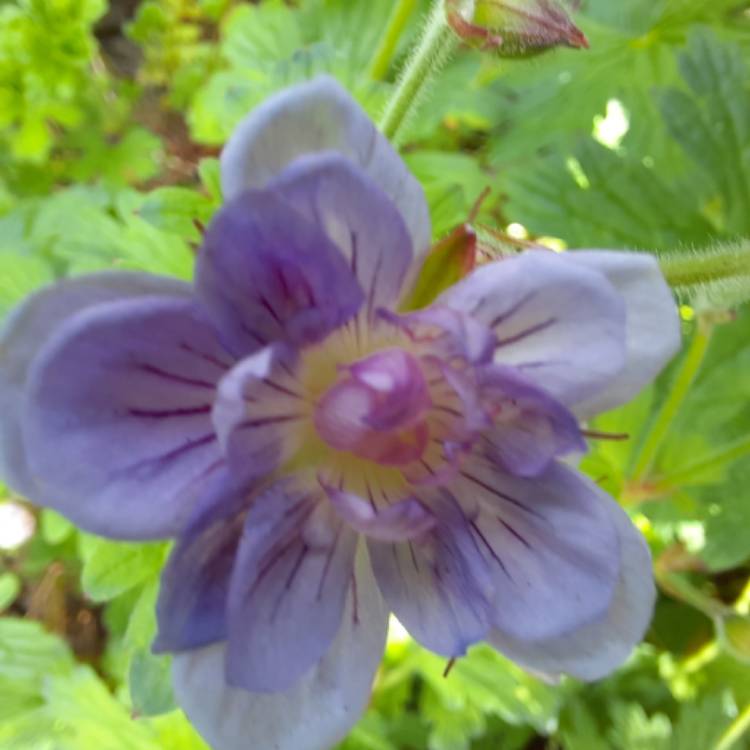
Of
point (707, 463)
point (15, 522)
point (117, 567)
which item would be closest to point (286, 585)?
point (117, 567)

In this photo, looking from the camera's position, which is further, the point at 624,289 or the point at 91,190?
the point at 91,190

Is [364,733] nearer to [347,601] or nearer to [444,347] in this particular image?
[347,601]

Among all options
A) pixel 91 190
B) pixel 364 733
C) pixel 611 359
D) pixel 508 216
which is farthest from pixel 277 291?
pixel 91 190

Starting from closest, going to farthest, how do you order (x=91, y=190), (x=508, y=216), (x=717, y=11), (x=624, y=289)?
(x=624, y=289), (x=508, y=216), (x=717, y=11), (x=91, y=190)

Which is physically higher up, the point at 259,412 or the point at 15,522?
the point at 259,412

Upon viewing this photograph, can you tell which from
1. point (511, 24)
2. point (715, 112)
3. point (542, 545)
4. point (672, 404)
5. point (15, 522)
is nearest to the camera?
point (542, 545)

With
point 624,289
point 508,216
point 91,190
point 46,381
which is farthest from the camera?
point 91,190

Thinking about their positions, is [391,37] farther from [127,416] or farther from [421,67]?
[127,416]
